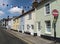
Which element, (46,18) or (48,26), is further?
(46,18)

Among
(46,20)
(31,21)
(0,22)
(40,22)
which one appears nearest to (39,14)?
(40,22)

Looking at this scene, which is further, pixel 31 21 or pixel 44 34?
pixel 31 21

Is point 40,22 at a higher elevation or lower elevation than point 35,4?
lower

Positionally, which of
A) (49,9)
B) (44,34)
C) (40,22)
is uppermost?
(49,9)

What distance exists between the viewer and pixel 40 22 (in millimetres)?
30828

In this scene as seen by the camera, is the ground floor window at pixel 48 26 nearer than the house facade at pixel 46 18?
No

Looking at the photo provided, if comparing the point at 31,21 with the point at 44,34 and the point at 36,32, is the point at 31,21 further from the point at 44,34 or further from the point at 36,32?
the point at 44,34

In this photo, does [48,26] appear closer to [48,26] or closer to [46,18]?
[48,26]

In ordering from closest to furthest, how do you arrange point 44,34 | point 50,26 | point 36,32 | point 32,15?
point 50,26, point 44,34, point 36,32, point 32,15

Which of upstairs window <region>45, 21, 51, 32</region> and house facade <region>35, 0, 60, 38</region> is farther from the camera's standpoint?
upstairs window <region>45, 21, 51, 32</region>

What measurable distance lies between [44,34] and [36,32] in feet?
15.3

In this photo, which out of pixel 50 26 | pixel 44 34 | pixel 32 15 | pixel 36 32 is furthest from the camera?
pixel 32 15

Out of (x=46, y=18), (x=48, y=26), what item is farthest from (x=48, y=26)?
(x=46, y=18)

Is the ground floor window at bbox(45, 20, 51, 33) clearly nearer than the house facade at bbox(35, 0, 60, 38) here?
No
